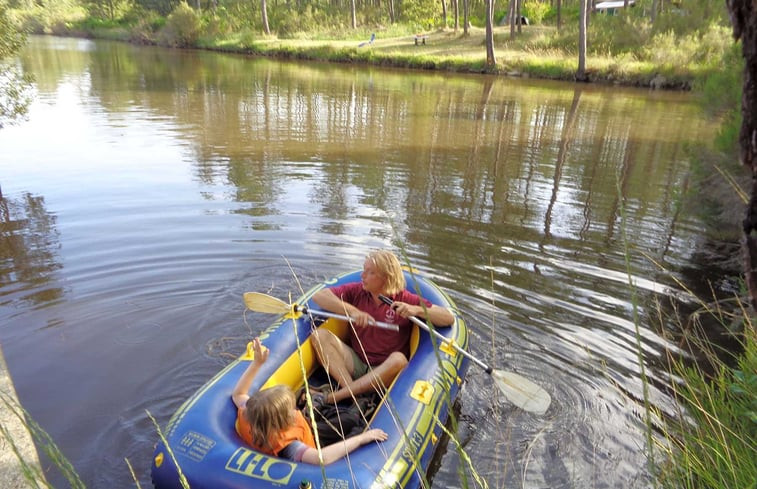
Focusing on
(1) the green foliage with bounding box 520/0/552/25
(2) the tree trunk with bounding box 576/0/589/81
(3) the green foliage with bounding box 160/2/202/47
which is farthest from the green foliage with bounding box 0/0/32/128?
(1) the green foliage with bounding box 520/0/552/25

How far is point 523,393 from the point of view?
11.7ft

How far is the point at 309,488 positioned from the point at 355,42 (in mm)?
30454

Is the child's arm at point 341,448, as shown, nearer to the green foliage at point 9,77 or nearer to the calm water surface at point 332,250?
the calm water surface at point 332,250

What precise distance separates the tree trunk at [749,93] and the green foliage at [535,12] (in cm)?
3729

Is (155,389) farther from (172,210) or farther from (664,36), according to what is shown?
(664,36)

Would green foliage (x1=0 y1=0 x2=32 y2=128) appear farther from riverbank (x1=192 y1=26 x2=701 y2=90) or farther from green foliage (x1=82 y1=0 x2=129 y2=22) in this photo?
green foliage (x1=82 y1=0 x2=129 y2=22)

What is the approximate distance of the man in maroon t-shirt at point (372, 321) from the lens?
11.9ft

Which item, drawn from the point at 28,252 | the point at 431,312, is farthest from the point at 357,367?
the point at 28,252

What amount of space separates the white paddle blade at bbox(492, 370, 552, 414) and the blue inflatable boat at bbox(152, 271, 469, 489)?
0.29 metres

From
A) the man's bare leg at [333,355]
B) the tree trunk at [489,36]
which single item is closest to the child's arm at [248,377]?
the man's bare leg at [333,355]

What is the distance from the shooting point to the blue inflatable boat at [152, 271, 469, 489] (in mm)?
2562

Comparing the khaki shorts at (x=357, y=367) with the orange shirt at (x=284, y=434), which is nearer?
the orange shirt at (x=284, y=434)

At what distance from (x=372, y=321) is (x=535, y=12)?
37.0m

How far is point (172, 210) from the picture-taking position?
6902mm
